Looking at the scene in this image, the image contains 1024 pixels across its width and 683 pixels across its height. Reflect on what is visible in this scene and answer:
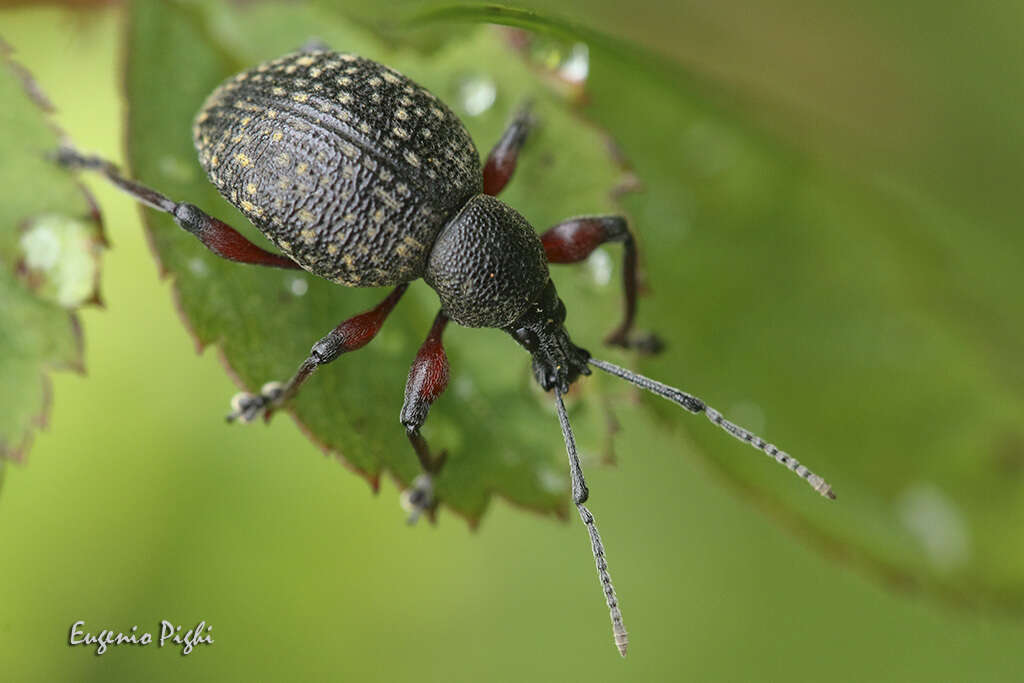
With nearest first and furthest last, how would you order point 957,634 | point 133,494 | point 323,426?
point 323,426
point 133,494
point 957,634

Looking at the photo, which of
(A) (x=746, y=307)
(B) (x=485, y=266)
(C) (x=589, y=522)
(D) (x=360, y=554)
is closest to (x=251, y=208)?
(B) (x=485, y=266)

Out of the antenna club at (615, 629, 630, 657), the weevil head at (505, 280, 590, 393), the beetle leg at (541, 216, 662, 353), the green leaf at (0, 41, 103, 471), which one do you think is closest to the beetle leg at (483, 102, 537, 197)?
the beetle leg at (541, 216, 662, 353)

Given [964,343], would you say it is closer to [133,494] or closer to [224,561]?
[224,561]

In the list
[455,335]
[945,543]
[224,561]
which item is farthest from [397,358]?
Answer: [945,543]

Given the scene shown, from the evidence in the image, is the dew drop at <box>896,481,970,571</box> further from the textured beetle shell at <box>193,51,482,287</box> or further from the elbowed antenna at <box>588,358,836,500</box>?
the textured beetle shell at <box>193,51,482,287</box>

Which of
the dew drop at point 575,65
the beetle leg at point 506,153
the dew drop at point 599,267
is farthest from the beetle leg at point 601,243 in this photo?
the dew drop at point 575,65

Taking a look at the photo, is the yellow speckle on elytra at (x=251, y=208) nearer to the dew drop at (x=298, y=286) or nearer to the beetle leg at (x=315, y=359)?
the dew drop at (x=298, y=286)
